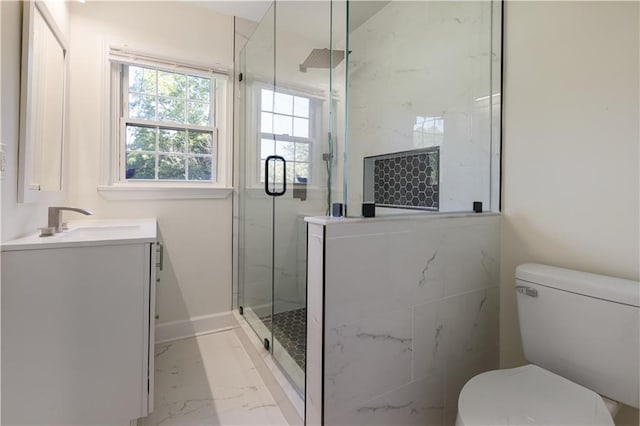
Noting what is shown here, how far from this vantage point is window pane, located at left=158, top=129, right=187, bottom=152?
87.3 inches

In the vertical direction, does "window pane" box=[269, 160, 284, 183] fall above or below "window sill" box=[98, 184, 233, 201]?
above

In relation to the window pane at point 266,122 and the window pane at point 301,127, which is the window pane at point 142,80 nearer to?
the window pane at point 266,122

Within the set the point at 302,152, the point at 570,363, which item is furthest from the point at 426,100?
the point at 570,363

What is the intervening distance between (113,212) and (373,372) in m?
1.89

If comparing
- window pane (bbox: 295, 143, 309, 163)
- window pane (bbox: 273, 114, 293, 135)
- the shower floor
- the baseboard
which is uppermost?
window pane (bbox: 273, 114, 293, 135)

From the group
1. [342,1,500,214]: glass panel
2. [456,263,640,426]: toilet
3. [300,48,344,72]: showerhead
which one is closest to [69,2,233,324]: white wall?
[300,48,344,72]: showerhead

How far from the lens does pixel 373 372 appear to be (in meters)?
1.18

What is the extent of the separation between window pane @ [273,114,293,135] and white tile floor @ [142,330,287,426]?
1558mm

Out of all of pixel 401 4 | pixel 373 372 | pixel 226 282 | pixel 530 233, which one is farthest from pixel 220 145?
pixel 530 233

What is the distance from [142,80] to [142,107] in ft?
0.62

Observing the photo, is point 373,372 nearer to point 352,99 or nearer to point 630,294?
point 630,294

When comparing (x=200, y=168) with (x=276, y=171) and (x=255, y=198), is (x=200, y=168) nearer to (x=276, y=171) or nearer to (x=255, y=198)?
(x=255, y=198)

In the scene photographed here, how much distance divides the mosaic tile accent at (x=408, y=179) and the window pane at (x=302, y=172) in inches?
23.2

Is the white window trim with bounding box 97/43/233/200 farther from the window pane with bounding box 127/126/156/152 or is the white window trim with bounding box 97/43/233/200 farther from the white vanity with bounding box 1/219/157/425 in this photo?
the white vanity with bounding box 1/219/157/425
